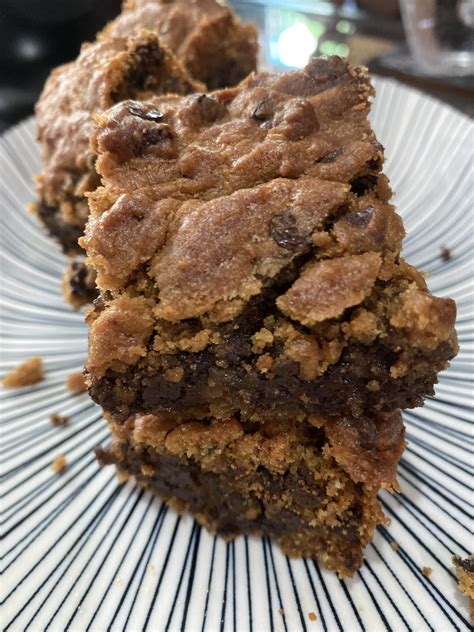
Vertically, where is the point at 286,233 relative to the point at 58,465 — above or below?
above

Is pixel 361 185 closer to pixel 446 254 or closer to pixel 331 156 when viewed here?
pixel 331 156

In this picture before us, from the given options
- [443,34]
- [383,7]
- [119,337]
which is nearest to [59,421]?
[119,337]

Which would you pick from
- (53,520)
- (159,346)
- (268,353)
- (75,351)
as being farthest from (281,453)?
(75,351)

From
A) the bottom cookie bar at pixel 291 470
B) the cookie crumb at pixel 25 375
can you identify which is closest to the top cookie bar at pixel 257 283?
the bottom cookie bar at pixel 291 470

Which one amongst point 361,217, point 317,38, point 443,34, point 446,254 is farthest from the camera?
point 317,38

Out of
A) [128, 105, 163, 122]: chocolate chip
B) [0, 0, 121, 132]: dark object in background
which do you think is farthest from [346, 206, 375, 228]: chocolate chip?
[0, 0, 121, 132]: dark object in background

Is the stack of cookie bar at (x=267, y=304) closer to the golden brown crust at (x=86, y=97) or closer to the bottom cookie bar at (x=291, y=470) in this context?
the bottom cookie bar at (x=291, y=470)
